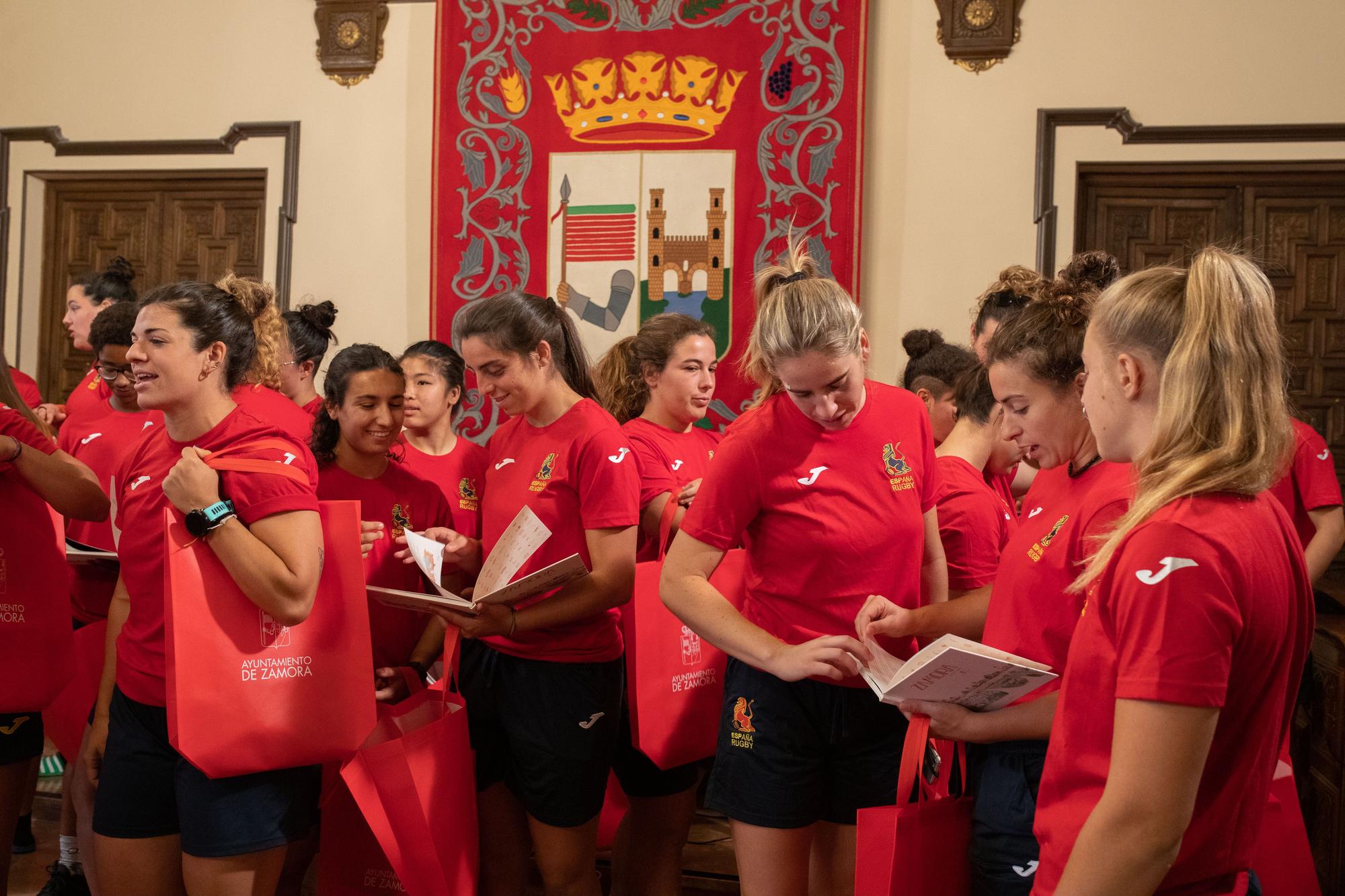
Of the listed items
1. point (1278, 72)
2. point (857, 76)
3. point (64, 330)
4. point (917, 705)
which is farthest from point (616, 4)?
point (917, 705)

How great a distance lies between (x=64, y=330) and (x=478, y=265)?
6.74 ft

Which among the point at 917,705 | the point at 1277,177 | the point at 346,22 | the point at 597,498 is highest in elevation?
the point at 346,22

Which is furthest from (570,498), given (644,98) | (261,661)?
(644,98)

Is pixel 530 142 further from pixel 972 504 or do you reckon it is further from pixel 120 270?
pixel 972 504

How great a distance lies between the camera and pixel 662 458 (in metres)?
3.10

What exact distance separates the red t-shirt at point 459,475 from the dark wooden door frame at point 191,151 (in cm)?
210

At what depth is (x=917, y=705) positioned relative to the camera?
160cm

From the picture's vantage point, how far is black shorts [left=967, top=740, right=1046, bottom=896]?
59.1 inches

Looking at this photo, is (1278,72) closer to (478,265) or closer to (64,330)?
(478,265)

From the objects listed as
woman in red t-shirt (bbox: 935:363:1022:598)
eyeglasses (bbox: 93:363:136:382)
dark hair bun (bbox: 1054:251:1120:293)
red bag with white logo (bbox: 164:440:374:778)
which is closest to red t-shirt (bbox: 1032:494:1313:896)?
dark hair bun (bbox: 1054:251:1120:293)

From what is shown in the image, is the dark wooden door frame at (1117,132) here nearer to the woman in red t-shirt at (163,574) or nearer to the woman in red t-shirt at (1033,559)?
the woman in red t-shirt at (1033,559)

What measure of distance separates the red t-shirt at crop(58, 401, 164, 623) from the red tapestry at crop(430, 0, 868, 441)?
1667mm

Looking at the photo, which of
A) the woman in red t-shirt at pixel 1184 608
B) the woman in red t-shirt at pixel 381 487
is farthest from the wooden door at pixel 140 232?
the woman in red t-shirt at pixel 1184 608

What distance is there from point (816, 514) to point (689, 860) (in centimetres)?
190
